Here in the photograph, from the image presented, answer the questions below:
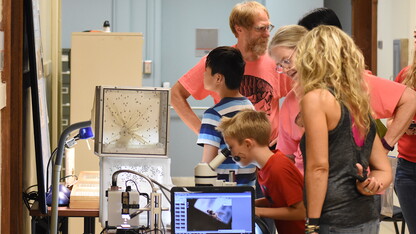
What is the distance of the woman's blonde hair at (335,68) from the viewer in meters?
2.61

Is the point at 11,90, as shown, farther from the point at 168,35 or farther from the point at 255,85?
the point at 168,35

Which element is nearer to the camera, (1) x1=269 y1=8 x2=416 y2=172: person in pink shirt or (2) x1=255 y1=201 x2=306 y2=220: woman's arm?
(2) x1=255 y1=201 x2=306 y2=220: woman's arm

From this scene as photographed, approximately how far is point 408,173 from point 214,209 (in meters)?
1.57

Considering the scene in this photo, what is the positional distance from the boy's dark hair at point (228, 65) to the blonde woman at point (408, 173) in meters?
0.94

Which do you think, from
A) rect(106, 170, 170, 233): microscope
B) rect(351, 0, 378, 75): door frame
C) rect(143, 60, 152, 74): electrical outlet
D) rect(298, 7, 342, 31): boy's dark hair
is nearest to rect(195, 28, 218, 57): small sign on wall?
rect(143, 60, 152, 74): electrical outlet

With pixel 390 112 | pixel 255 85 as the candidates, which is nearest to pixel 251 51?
pixel 255 85

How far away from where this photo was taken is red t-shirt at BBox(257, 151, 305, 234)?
9.71ft

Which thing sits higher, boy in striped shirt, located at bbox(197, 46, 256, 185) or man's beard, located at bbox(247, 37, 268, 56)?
man's beard, located at bbox(247, 37, 268, 56)

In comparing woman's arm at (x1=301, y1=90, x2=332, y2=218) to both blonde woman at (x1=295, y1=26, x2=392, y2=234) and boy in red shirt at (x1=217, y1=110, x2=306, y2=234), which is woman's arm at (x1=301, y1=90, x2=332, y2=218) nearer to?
blonde woman at (x1=295, y1=26, x2=392, y2=234)

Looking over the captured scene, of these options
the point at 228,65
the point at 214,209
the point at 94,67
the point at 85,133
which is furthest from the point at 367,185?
the point at 94,67

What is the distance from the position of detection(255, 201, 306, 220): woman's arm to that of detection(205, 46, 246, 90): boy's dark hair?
2.75 feet

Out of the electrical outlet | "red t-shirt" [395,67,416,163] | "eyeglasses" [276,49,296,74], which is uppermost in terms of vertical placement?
"eyeglasses" [276,49,296,74]

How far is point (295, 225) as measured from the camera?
3.02m

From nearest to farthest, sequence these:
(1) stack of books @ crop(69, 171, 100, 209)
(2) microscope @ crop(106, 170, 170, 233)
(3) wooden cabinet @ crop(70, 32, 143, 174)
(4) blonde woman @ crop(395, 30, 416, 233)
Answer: (2) microscope @ crop(106, 170, 170, 233) < (1) stack of books @ crop(69, 171, 100, 209) < (4) blonde woman @ crop(395, 30, 416, 233) < (3) wooden cabinet @ crop(70, 32, 143, 174)
